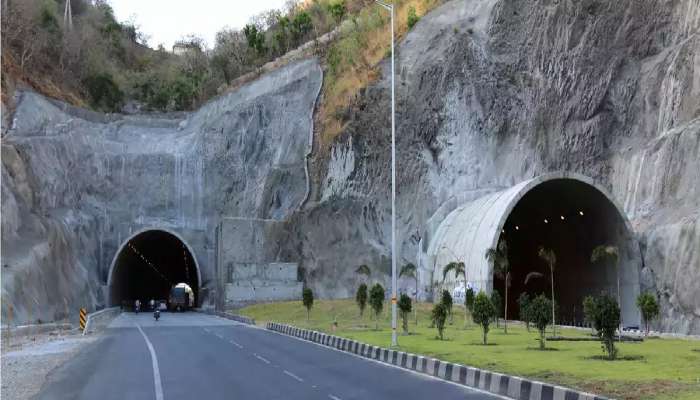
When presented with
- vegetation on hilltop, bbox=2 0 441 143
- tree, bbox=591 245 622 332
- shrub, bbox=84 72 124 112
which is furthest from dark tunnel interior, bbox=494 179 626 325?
shrub, bbox=84 72 124 112

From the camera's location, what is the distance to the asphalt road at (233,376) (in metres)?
15.0

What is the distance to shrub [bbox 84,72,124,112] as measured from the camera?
94.2m

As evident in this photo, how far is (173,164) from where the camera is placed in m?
80.2

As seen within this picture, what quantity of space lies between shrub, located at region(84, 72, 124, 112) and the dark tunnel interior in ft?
183

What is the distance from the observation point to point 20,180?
5372 cm

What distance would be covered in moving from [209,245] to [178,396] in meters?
62.5

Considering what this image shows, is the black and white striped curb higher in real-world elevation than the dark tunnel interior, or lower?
A: lower

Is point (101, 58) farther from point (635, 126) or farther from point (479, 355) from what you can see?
point (479, 355)

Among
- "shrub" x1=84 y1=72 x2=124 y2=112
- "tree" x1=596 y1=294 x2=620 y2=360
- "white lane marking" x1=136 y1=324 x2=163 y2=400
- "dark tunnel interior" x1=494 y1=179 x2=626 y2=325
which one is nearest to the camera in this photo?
"white lane marking" x1=136 y1=324 x2=163 y2=400

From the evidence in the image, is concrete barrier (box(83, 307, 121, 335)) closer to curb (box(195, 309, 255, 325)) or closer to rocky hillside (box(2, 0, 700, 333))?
rocky hillside (box(2, 0, 700, 333))

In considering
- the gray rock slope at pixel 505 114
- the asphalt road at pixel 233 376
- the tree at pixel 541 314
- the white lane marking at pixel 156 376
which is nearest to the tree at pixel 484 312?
the tree at pixel 541 314

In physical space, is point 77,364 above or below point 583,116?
below

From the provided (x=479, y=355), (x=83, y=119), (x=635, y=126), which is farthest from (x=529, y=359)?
(x=83, y=119)

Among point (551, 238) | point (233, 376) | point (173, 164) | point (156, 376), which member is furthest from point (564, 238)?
point (173, 164)
